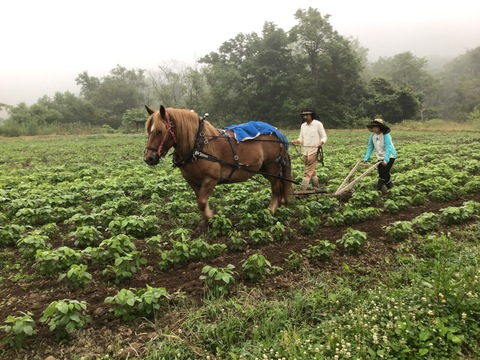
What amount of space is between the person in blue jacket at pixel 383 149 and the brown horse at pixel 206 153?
2454 mm

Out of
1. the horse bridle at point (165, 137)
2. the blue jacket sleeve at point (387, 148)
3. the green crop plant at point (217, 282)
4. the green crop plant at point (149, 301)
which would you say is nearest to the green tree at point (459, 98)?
the blue jacket sleeve at point (387, 148)

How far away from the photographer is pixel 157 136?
17.4 feet

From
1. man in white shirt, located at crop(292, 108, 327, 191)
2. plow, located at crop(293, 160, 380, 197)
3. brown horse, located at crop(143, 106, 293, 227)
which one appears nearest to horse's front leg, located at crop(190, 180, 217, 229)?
brown horse, located at crop(143, 106, 293, 227)

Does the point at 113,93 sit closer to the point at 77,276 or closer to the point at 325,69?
the point at 325,69

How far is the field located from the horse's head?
1.17 m

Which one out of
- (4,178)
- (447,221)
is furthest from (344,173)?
(4,178)

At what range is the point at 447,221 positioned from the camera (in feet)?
19.7

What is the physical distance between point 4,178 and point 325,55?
125 ft

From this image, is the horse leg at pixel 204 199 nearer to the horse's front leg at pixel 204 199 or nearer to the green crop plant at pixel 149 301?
the horse's front leg at pixel 204 199

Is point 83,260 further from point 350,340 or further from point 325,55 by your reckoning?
point 325,55

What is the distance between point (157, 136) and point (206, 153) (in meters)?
0.94

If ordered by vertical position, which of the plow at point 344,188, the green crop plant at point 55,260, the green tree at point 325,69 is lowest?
the green crop plant at point 55,260

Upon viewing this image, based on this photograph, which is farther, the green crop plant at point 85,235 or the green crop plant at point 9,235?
the green crop plant at point 9,235

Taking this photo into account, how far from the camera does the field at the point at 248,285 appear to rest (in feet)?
10.1
